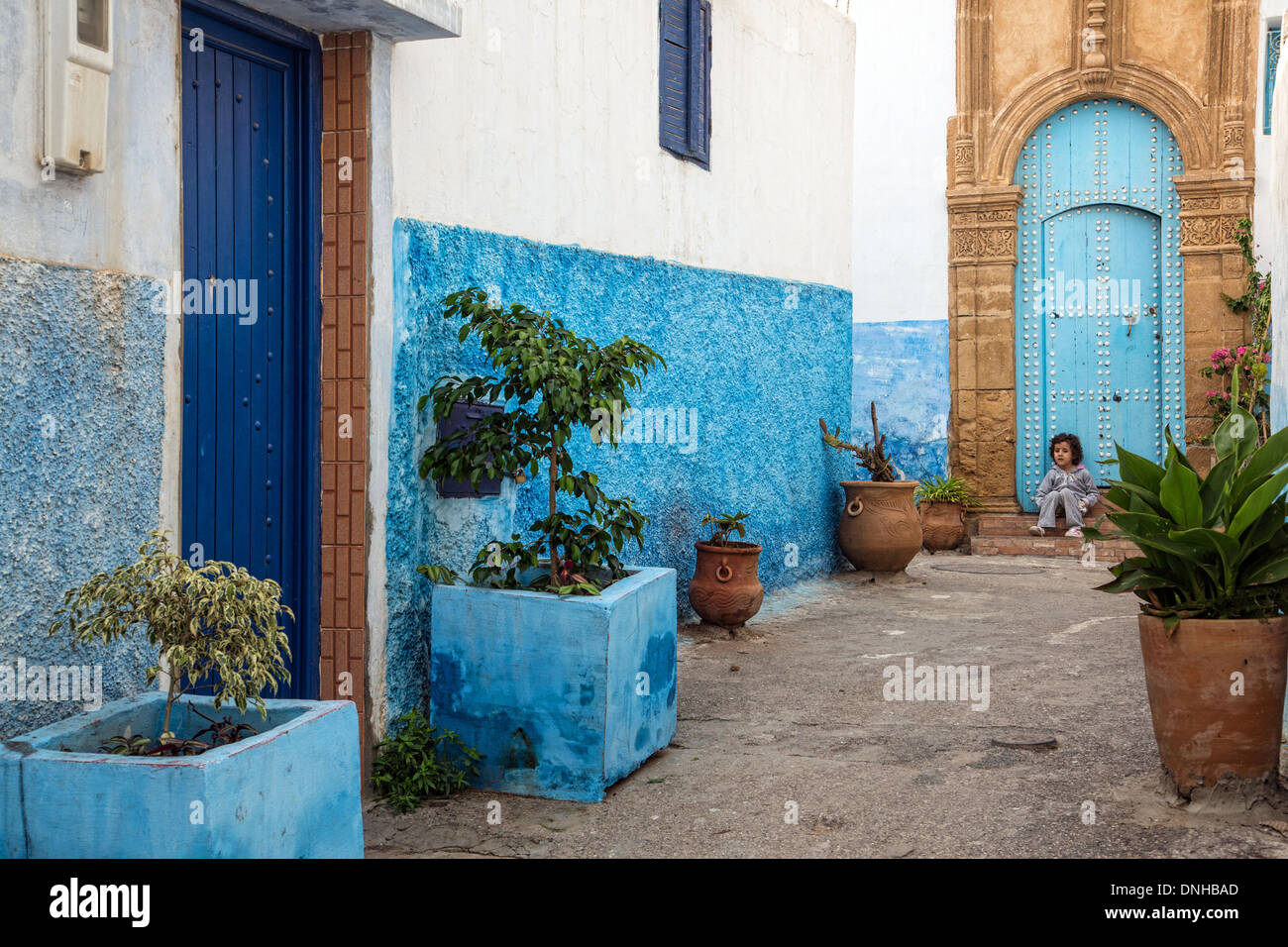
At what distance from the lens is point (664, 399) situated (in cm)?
712

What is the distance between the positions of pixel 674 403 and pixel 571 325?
1.34 meters

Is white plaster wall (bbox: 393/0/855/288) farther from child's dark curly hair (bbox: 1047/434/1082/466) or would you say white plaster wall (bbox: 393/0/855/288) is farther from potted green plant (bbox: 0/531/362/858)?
child's dark curly hair (bbox: 1047/434/1082/466)

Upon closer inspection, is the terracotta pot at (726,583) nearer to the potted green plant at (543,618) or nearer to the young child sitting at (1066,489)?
the potted green plant at (543,618)

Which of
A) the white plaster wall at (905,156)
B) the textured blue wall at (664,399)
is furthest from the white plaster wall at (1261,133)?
the textured blue wall at (664,399)

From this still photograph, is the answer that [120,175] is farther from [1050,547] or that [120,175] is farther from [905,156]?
[905,156]

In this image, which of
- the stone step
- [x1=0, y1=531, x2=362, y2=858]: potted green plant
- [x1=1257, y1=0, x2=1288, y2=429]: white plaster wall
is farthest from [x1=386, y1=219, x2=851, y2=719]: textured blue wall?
[x1=1257, y1=0, x2=1288, y2=429]: white plaster wall

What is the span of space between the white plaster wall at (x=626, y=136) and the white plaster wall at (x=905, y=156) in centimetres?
208

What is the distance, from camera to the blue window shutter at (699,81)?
24.1 ft

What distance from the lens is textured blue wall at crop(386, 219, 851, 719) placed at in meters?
4.69

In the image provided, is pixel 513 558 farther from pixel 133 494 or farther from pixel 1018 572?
pixel 1018 572

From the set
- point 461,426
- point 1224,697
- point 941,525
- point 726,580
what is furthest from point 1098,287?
point 461,426

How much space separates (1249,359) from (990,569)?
279cm

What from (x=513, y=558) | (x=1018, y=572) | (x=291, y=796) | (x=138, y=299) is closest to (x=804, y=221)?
(x=1018, y=572)

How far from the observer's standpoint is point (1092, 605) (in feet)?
27.2
